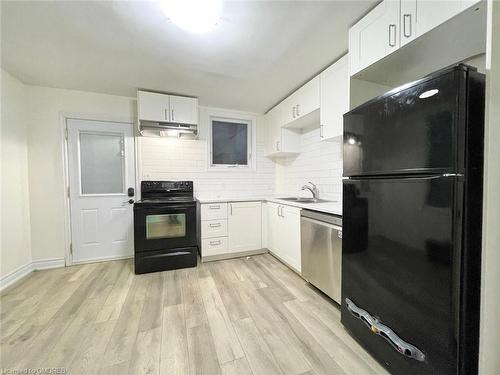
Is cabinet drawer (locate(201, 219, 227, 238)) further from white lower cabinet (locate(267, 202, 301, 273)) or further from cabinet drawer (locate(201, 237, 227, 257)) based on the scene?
white lower cabinet (locate(267, 202, 301, 273))

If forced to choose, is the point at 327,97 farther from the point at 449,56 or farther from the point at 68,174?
the point at 68,174

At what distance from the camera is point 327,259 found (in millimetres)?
1850

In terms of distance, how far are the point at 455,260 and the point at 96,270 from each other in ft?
11.5

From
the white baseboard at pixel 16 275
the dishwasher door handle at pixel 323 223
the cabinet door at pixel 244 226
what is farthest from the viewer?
the cabinet door at pixel 244 226

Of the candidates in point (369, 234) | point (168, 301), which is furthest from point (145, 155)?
point (369, 234)

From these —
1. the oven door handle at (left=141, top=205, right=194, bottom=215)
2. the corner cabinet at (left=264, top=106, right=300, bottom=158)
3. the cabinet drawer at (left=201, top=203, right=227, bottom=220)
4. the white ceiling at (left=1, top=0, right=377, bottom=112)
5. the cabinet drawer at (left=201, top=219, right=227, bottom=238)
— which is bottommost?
the cabinet drawer at (left=201, top=219, right=227, bottom=238)

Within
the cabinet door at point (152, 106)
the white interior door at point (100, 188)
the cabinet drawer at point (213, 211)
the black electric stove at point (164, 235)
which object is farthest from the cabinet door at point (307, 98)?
the white interior door at point (100, 188)

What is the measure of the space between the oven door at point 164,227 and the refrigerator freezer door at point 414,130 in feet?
7.05

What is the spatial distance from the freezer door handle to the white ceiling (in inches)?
82.7

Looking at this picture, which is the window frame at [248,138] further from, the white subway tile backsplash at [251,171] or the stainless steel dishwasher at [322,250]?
the stainless steel dishwasher at [322,250]

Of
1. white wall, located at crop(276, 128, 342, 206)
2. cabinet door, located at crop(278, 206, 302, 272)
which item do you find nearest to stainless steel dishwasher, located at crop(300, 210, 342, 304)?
cabinet door, located at crop(278, 206, 302, 272)

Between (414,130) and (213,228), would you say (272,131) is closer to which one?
(213,228)

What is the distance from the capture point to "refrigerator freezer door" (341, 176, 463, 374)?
89 cm

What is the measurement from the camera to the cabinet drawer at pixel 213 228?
2883 mm
